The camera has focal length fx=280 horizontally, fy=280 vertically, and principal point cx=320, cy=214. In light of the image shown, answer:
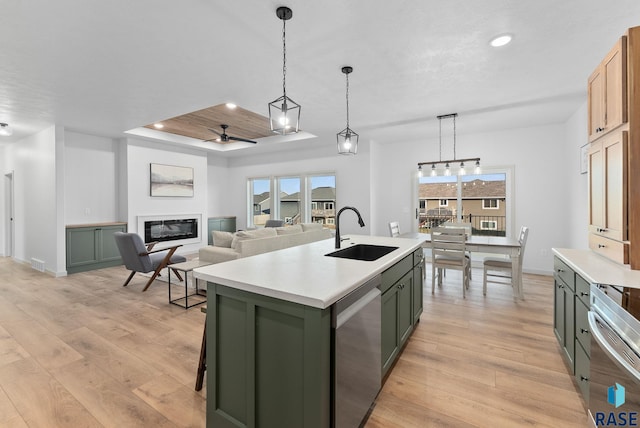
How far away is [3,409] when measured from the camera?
1.81m

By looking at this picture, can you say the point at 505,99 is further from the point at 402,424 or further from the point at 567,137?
the point at 402,424

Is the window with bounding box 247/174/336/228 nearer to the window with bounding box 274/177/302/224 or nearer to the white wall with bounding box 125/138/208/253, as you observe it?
the window with bounding box 274/177/302/224

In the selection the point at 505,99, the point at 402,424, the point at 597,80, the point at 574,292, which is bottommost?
the point at 402,424

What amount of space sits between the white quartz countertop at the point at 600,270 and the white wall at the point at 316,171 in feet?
13.8

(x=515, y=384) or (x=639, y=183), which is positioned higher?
(x=639, y=183)

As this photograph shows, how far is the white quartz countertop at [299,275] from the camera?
4.26ft

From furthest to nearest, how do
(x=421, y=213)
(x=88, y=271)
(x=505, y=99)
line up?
(x=421, y=213), (x=88, y=271), (x=505, y=99)

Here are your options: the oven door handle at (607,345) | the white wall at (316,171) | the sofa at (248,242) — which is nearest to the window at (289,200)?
the white wall at (316,171)

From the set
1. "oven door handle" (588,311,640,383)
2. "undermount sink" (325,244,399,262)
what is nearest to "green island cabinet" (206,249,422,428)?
"undermount sink" (325,244,399,262)

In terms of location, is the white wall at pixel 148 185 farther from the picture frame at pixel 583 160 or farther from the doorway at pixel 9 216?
the picture frame at pixel 583 160

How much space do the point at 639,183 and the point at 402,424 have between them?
2049 millimetres

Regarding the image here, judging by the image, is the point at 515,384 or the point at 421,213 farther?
the point at 421,213

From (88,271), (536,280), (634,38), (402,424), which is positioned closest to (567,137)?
(536,280)

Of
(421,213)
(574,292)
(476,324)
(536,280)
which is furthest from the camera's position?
(421,213)
